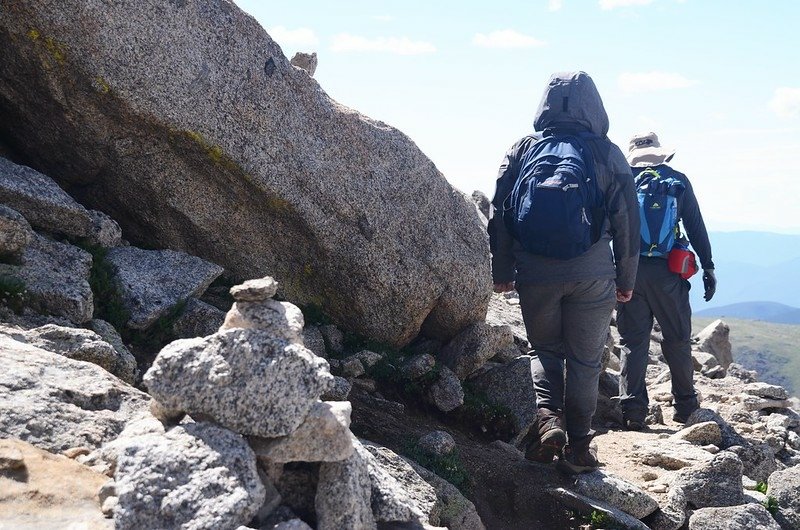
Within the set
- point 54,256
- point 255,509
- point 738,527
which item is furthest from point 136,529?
point 738,527

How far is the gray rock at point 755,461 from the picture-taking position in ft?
45.7

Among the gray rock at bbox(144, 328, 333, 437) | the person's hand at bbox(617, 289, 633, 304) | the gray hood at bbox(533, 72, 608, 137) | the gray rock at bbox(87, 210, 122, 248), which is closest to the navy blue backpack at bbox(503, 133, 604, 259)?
the gray hood at bbox(533, 72, 608, 137)

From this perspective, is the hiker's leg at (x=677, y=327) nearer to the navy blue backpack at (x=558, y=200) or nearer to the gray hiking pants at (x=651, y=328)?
the gray hiking pants at (x=651, y=328)

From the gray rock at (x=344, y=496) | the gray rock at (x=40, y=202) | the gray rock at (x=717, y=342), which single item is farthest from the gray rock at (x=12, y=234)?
the gray rock at (x=717, y=342)

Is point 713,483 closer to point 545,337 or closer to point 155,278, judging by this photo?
point 545,337

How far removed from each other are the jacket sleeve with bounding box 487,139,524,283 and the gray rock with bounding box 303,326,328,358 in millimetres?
3018

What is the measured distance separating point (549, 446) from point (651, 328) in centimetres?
566

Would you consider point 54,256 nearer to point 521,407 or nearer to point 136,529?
point 136,529

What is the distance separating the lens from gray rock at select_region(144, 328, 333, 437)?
607 cm

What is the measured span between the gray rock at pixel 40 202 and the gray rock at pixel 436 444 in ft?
18.6

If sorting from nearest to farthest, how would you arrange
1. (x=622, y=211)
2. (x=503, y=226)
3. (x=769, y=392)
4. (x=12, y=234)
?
(x=12, y=234), (x=622, y=211), (x=503, y=226), (x=769, y=392)

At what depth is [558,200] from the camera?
32.1 feet

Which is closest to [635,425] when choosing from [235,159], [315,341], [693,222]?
[693,222]

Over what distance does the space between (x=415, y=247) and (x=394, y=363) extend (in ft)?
6.67
